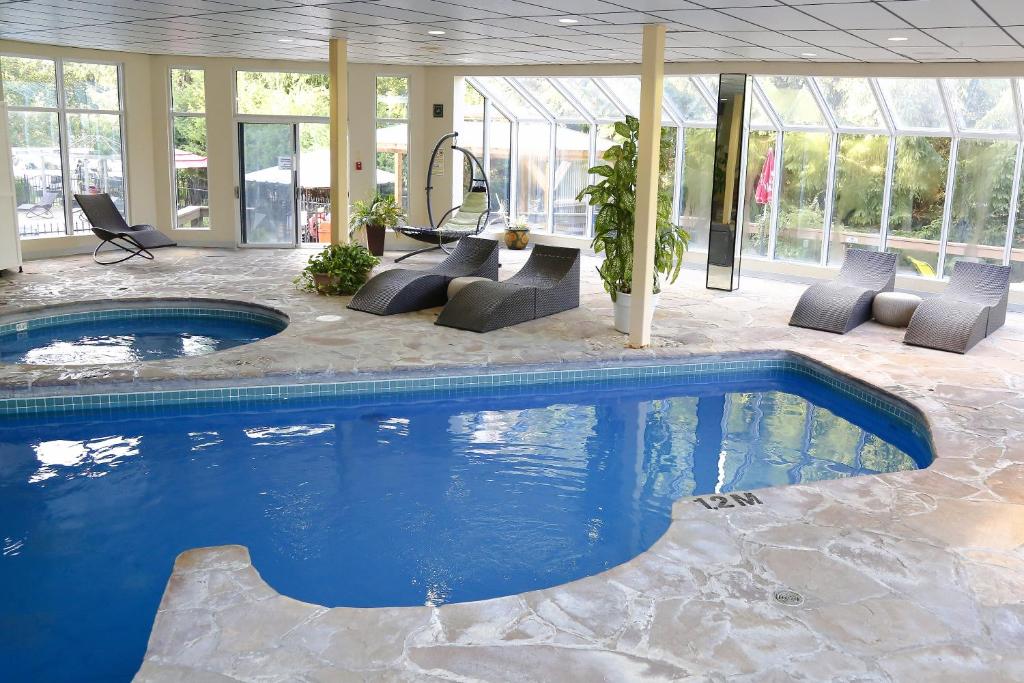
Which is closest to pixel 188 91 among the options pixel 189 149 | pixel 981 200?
pixel 189 149

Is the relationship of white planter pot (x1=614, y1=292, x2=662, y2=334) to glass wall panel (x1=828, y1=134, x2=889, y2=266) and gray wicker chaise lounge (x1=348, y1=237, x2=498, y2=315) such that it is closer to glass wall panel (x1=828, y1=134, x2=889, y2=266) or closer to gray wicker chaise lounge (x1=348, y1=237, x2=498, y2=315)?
gray wicker chaise lounge (x1=348, y1=237, x2=498, y2=315)

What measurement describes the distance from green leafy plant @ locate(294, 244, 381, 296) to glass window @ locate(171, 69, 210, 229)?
14.9ft

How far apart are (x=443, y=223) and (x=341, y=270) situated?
407 centimetres

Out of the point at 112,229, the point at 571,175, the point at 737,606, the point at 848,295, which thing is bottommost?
→ the point at 737,606

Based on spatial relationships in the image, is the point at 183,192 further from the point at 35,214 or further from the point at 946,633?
→ the point at 946,633

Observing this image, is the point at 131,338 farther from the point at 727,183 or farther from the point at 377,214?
the point at 727,183

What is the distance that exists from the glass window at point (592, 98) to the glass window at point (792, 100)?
2702 mm

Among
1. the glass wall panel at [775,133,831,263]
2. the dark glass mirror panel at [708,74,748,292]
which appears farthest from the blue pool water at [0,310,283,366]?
the glass wall panel at [775,133,831,263]

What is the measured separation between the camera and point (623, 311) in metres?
9.16

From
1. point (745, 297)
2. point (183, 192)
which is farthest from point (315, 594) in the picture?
point (183, 192)

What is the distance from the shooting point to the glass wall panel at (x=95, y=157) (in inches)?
525

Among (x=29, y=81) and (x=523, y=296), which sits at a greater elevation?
(x=29, y=81)

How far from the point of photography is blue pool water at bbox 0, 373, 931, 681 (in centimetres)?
455

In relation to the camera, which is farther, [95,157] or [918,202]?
[95,157]
